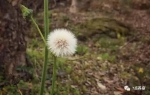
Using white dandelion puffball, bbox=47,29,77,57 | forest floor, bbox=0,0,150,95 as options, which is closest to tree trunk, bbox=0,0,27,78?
forest floor, bbox=0,0,150,95

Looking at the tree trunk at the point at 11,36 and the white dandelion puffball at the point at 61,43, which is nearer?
the white dandelion puffball at the point at 61,43

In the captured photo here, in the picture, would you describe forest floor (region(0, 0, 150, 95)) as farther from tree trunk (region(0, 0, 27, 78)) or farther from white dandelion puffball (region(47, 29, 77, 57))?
white dandelion puffball (region(47, 29, 77, 57))

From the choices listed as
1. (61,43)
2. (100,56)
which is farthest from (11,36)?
(100,56)

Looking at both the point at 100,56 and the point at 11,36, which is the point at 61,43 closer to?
the point at 11,36

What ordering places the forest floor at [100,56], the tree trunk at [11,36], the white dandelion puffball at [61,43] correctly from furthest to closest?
the forest floor at [100,56]
the tree trunk at [11,36]
the white dandelion puffball at [61,43]

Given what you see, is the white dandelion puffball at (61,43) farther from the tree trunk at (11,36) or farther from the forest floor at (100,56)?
the forest floor at (100,56)

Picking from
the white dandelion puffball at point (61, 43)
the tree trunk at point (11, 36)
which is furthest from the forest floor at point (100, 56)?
the white dandelion puffball at point (61, 43)
